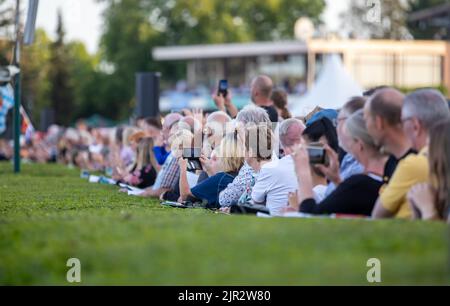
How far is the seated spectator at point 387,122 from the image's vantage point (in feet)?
22.9

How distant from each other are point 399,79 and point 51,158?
164 feet

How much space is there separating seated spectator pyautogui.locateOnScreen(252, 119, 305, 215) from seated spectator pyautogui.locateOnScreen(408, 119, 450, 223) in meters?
2.71

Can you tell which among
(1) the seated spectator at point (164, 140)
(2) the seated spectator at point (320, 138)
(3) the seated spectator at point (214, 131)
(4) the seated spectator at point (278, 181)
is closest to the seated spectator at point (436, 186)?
(2) the seated spectator at point (320, 138)

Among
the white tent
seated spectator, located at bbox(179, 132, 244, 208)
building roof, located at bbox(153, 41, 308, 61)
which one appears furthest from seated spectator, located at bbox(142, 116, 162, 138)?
building roof, located at bbox(153, 41, 308, 61)

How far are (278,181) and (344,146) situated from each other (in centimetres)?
181

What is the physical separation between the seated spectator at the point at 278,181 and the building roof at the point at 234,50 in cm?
6326

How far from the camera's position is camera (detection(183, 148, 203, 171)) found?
11.6 metres

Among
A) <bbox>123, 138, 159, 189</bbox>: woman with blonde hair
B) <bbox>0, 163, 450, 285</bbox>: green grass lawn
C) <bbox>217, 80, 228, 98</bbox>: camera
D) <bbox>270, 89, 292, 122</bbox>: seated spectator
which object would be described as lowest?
<bbox>123, 138, 159, 189</bbox>: woman with blonde hair

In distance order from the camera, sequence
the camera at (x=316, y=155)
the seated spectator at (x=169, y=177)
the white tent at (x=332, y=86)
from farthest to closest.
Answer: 1. the white tent at (x=332, y=86)
2. the seated spectator at (x=169, y=177)
3. the camera at (x=316, y=155)

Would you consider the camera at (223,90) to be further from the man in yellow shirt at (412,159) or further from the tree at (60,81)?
the tree at (60,81)

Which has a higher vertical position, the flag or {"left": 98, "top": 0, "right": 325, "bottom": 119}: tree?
{"left": 98, "top": 0, "right": 325, "bottom": 119}: tree

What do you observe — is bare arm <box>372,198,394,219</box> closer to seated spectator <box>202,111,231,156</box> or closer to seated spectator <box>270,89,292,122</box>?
seated spectator <box>202,111,231,156</box>

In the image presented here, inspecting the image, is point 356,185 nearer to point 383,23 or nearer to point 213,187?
point 213,187
